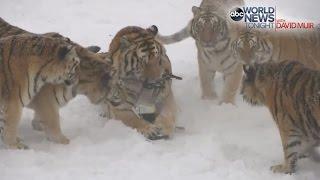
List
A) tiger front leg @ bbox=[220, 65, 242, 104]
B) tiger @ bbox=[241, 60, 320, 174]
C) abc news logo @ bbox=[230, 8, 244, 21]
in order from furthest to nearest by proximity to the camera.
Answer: abc news logo @ bbox=[230, 8, 244, 21]
tiger front leg @ bbox=[220, 65, 242, 104]
tiger @ bbox=[241, 60, 320, 174]

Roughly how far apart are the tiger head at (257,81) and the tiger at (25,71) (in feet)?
4.01

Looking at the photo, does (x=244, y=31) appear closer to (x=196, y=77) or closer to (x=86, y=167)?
(x=196, y=77)

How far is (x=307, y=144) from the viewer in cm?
351

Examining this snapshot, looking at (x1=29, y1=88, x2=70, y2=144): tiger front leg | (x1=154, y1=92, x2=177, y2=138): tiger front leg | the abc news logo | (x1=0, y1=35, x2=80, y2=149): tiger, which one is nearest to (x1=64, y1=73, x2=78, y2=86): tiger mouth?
(x1=0, y1=35, x2=80, y2=149): tiger

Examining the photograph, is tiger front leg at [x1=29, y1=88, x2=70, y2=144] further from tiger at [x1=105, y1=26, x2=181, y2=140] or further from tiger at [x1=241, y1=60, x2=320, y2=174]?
tiger at [x1=241, y1=60, x2=320, y2=174]

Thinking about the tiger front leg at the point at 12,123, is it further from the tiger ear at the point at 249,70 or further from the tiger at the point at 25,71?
the tiger ear at the point at 249,70

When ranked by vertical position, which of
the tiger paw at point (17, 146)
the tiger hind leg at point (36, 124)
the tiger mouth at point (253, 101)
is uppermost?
the tiger mouth at point (253, 101)

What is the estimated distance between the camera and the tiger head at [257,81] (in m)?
3.70

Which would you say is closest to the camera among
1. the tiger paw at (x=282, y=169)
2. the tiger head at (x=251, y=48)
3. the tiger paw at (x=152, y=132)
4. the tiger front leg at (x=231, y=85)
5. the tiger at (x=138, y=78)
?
the tiger paw at (x=282, y=169)

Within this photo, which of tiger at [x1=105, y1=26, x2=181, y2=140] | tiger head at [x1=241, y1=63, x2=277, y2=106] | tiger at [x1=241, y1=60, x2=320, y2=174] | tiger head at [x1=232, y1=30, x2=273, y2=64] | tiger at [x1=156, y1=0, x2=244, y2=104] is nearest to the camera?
tiger at [x1=241, y1=60, x2=320, y2=174]

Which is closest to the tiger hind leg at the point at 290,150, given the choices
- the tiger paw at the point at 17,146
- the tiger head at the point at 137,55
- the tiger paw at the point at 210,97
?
the tiger head at the point at 137,55

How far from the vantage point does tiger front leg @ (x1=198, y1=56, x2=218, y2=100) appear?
530 centimetres

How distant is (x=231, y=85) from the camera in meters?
5.18

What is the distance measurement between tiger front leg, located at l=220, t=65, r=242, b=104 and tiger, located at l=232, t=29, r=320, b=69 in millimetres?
262
